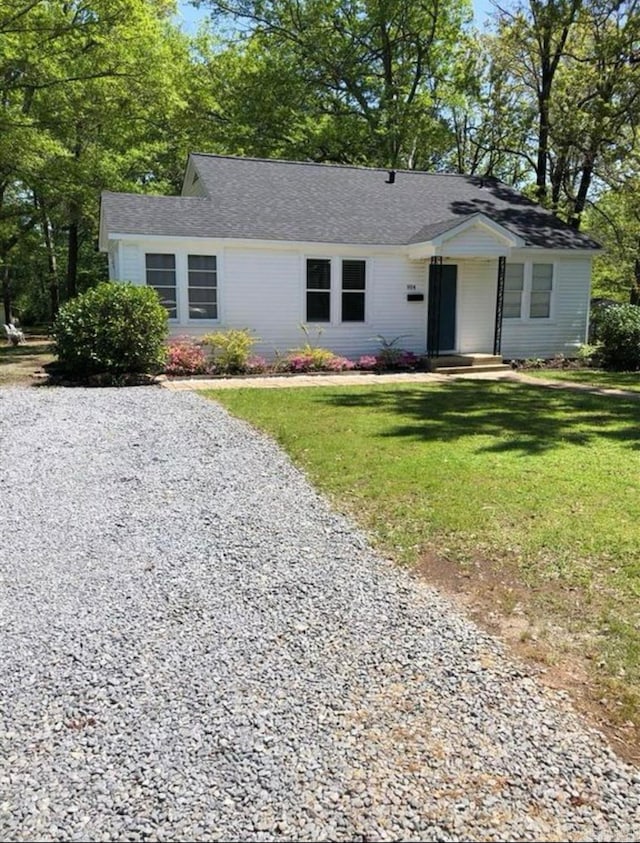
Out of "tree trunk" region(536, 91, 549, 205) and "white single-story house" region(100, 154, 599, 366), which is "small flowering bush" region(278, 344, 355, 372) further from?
"tree trunk" region(536, 91, 549, 205)

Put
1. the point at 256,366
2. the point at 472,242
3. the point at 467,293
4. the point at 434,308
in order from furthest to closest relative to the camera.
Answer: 1. the point at 467,293
2. the point at 434,308
3. the point at 472,242
4. the point at 256,366

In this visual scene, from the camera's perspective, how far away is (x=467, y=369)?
15.0 metres

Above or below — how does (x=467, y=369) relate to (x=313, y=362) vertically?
below

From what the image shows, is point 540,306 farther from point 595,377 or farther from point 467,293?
point 595,377

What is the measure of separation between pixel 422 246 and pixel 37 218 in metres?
17.2

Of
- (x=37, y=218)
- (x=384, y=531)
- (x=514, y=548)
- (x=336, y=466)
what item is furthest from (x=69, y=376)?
(x=37, y=218)

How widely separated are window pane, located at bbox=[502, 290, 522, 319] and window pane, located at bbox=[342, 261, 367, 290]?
397 centimetres

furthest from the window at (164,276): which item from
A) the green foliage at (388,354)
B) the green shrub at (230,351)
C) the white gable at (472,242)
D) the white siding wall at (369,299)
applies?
the white gable at (472,242)

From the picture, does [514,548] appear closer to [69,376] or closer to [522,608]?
[522,608]

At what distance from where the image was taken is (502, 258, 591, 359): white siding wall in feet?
55.0

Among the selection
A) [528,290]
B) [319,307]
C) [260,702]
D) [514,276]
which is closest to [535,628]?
[260,702]

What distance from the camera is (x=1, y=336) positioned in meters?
28.8

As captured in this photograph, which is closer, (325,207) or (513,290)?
(325,207)

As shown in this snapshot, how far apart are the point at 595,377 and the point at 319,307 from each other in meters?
6.41
